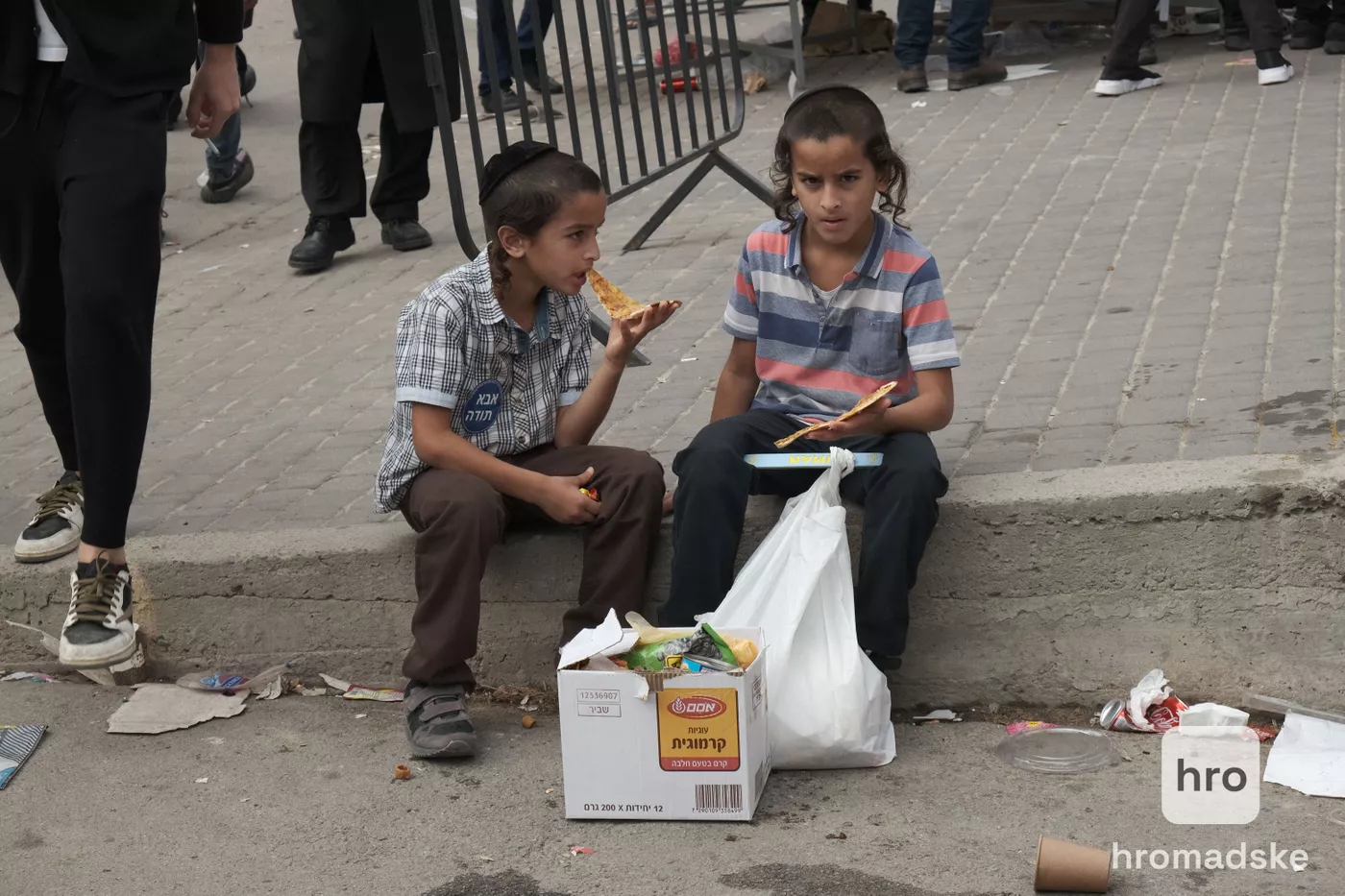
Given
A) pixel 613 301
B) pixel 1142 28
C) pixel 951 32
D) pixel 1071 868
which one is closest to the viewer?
pixel 1071 868

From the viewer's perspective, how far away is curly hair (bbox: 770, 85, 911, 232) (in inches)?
132

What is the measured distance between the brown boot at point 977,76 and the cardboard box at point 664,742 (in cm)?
656

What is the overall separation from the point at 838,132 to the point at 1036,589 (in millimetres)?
1007

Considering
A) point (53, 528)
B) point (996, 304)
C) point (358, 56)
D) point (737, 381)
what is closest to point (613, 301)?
point (737, 381)

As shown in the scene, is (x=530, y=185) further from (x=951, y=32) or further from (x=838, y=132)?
(x=951, y=32)

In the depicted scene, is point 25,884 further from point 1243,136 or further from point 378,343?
point 1243,136

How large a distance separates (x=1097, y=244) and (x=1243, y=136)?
1.81m

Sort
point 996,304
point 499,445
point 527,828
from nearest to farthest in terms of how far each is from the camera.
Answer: point 527,828, point 499,445, point 996,304

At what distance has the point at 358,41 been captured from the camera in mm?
6418

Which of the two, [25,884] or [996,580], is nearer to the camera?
[25,884]

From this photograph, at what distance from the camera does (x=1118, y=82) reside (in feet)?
27.5

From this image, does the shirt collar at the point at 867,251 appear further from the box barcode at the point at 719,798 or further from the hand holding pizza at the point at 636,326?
the box barcode at the point at 719,798

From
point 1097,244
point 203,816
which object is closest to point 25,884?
point 203,816

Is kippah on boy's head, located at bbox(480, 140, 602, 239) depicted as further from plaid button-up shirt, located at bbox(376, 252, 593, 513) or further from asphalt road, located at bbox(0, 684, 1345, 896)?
asphalt road, located at bbox(0, 684, 1345, 896)
